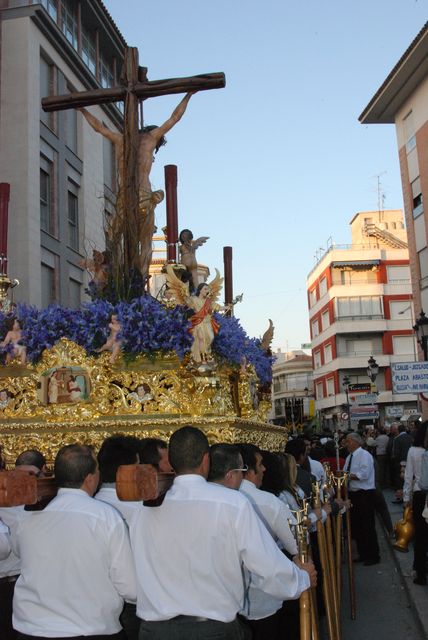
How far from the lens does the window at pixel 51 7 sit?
20.1 meters

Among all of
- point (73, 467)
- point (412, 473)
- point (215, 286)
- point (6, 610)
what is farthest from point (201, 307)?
point (412, 473)

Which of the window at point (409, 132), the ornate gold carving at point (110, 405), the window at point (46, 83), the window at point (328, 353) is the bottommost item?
the ornate gold carving at point (110, 405)

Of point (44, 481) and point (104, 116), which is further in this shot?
point (104, 116)

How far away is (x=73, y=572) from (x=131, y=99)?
5636 millimetres

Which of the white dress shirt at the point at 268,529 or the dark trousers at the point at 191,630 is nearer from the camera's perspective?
the dark trousers at the point at 191,630

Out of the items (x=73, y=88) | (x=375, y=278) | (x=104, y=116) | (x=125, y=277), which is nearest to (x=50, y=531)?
(x=125, y=277)

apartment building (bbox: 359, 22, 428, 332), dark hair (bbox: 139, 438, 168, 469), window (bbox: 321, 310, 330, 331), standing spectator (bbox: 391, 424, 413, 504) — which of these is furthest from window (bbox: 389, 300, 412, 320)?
dark hair (bbox: 139, 438, 168, 469)

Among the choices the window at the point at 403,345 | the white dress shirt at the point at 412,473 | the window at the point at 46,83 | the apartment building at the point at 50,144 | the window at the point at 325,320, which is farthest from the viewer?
the window at the point at 325,320

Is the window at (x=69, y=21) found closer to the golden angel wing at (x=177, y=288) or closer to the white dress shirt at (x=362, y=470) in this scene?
the white dress shirt at (x=362, y=470)

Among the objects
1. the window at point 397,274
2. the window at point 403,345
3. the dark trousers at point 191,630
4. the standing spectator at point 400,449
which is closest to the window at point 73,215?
the standing spectator at point 400,449

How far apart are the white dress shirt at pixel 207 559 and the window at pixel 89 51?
70.6 ft

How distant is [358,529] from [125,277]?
195 inches

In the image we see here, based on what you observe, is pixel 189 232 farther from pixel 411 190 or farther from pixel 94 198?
pixel 411 190

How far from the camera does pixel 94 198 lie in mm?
22625
